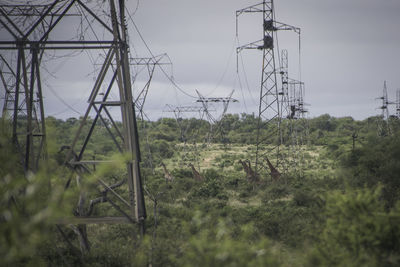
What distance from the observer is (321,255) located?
8.12m

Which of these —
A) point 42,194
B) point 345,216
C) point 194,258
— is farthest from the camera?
point 42,194

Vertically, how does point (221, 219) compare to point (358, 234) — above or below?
above

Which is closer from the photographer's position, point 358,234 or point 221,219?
point 221,219

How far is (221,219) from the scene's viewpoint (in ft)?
26.9

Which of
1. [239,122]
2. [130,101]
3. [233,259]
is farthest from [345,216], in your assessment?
[239,122]

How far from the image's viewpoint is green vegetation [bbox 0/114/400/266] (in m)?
5.96

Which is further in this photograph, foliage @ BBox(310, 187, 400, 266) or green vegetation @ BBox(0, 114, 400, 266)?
foliage @ BBox(310, 187, 400, 266)

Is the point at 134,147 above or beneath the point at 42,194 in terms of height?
above

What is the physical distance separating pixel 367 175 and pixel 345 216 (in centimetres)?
822

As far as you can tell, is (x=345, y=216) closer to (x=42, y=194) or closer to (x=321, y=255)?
(x=321, y=255)

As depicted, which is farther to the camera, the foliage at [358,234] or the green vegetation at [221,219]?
the foliage at [358,234]

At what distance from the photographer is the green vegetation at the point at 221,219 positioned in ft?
19.6

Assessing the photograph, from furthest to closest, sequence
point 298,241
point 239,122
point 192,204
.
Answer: point 239,122, point 192,204, point 298,241

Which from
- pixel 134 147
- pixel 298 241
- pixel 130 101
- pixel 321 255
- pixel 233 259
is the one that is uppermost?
pixel 130 101
